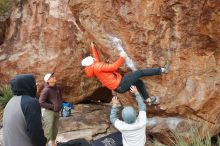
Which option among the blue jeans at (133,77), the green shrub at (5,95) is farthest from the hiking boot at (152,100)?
the green shrub at (5,95)

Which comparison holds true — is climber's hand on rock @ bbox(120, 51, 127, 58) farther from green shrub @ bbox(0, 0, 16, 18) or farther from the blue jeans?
green shrub @ bbox(0, 0, 16, 18)

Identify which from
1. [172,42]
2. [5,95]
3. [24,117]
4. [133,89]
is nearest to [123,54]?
[133,89]

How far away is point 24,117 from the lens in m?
6.14

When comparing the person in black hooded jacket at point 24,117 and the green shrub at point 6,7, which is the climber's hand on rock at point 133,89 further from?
the green shrub at point 6,7

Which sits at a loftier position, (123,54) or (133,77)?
(123,54)

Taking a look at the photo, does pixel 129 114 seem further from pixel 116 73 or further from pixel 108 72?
pixel 116 73

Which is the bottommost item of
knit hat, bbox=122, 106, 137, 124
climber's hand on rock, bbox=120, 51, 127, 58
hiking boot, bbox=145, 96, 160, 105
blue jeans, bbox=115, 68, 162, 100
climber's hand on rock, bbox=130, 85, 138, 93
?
hiking boot, bbox=145, 96, 160, 105

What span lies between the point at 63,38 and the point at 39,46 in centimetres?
82

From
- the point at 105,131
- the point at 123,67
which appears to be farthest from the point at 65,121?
the point at 123,67

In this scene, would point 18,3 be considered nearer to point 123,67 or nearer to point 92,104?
point 92,104

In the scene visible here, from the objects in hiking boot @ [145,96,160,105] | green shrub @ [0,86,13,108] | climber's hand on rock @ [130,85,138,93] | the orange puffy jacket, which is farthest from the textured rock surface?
green shrub @ [0,86,13,108]

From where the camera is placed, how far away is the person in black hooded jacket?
6035 mm

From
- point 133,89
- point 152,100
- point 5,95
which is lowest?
point 5,95

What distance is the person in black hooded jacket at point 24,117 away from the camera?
238 inches
